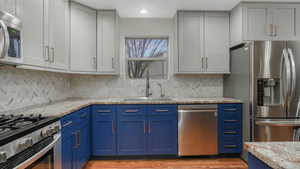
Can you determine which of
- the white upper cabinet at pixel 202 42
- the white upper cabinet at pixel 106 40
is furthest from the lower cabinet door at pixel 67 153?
the white upper cabinet at pixel 202 42

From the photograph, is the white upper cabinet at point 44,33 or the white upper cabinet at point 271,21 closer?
the white upper cabinet at point 44,33

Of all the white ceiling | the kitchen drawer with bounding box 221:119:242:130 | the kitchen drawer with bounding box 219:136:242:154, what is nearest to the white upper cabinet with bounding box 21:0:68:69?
the white ceiling

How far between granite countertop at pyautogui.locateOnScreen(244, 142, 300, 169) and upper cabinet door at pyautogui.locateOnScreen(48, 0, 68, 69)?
223 cm

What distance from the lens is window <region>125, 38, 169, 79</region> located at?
3.52m

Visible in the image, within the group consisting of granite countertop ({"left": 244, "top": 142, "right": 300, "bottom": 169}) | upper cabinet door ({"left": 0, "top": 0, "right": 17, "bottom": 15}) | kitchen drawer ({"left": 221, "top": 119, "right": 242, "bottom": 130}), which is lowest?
kitchen drawer ({"left": 221, "top": 119, "right": 242, "bottom": 130})

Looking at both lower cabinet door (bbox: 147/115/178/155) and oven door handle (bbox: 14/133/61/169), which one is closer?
oven door handle (bbox: 14/133/61/169)

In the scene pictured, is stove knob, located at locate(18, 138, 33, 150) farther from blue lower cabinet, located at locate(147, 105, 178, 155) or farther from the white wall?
the white wall

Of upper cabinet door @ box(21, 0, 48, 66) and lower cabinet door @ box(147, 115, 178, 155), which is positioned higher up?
upper cabinet door @ box(21, 0, 48, 66)

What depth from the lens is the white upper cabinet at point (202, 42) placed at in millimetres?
3141

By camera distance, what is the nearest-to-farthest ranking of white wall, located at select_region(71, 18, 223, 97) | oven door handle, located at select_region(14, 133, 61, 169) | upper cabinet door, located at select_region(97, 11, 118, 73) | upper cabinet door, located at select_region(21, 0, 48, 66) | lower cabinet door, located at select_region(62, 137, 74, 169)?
oven door handle, located at select_region(14, 133, 61, 169) → upper cabinet door, located at select_region(21, 0, 48, 66) → lower cabinet door, located at select_region(62, 137, 74, 169) → upper cabinet door, located at select_region(97, 11, 118, 73) → white wall, located at select_region(71, 18, 223, 97)

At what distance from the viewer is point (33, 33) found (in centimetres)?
181

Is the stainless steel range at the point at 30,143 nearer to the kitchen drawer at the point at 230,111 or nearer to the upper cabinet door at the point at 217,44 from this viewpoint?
the kitchen drawer at the point at 230,111

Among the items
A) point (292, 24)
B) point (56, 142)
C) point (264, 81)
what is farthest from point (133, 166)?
point (292, 24)

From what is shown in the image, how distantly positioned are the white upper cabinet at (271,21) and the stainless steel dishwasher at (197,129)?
4.18 feet
